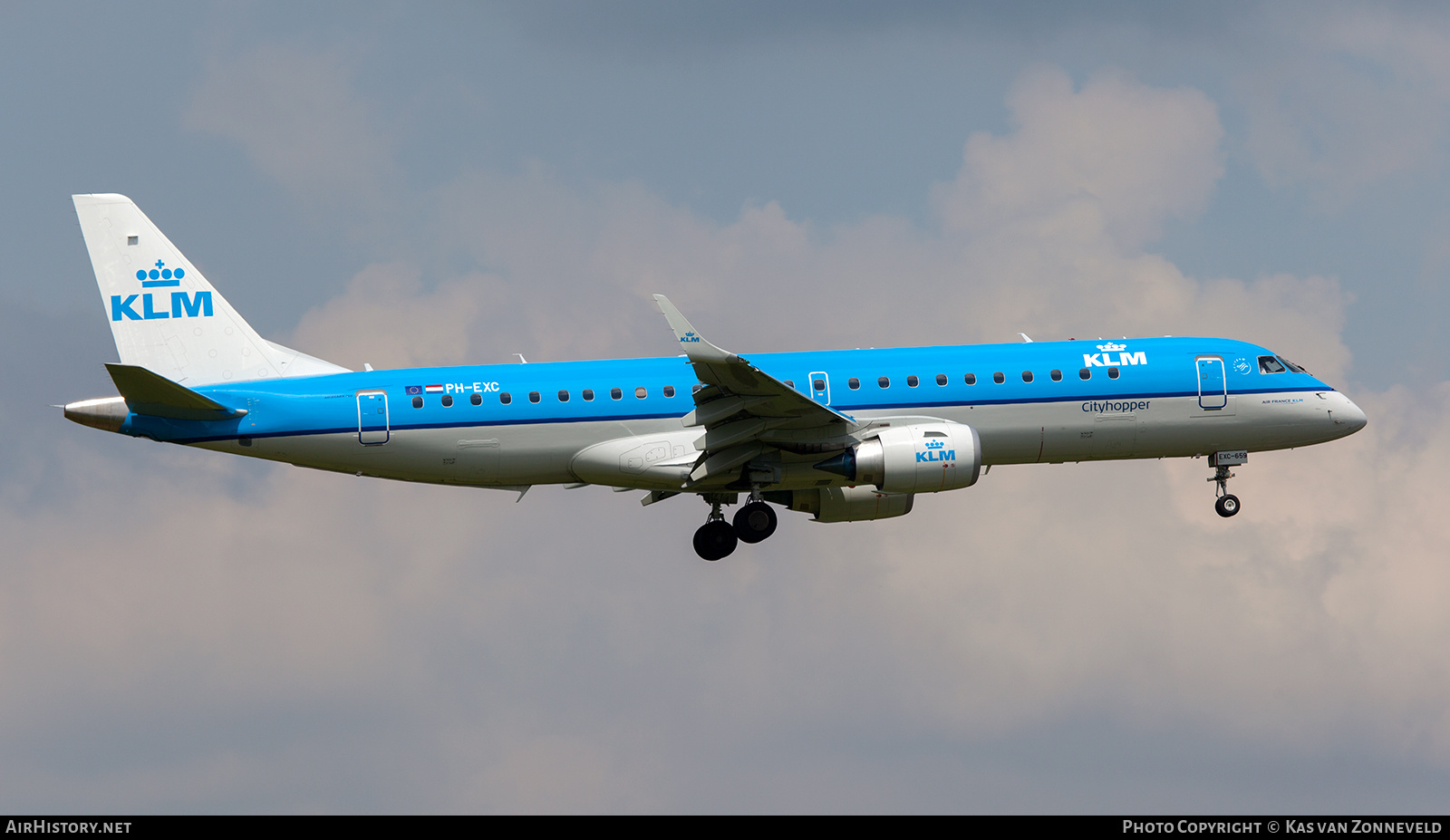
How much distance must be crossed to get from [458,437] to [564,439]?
2.95 m

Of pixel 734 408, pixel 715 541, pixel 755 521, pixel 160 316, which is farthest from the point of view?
pixel 715 541

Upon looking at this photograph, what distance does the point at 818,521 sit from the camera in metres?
55.2

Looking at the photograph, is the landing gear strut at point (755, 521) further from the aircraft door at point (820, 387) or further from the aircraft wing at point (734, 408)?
the aircraft door at point (820, 387)

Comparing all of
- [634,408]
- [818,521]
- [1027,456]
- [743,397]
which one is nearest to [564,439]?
[634,408]

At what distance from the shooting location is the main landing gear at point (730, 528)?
52.5 meters

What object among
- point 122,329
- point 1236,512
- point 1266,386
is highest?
point 122,329

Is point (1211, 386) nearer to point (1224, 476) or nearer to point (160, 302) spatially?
point (1224, 476)

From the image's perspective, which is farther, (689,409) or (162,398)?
(689,409)

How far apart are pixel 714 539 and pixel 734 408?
5.90 meters

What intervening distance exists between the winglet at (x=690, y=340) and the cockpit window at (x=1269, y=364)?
17.7 metres

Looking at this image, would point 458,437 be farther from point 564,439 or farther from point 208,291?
point 208,291

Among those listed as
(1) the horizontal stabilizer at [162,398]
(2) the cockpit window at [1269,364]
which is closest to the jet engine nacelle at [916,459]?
(2) the cockpit window at [1269,364]

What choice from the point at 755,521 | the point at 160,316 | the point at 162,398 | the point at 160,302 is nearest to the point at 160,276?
the point at 160,302

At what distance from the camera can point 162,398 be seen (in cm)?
4888
